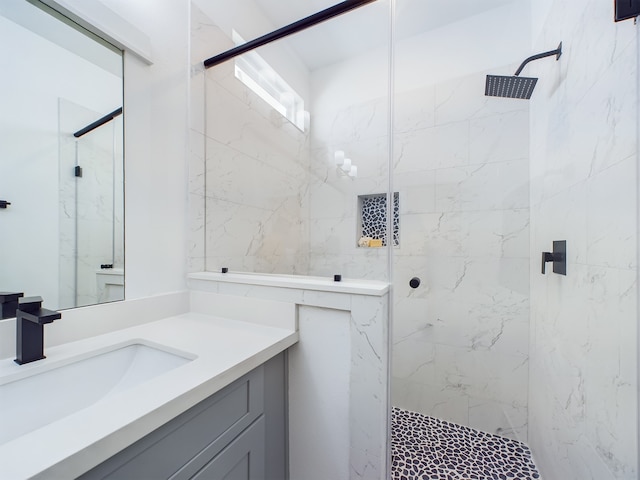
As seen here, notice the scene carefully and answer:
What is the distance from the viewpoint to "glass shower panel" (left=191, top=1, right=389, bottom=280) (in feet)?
Result: 4.74

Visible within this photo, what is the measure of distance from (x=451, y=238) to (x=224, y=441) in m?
1.62

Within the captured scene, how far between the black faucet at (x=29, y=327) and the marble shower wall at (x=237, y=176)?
609mm

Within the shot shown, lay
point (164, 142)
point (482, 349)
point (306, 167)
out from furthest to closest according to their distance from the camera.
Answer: point (306, 167) → point (482, 349) → point (164, 142)

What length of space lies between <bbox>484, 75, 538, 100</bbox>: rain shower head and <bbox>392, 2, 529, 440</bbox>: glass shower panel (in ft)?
0.91

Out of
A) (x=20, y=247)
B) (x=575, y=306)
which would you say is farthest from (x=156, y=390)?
(x=575, y=306)

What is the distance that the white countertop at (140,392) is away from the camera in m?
0.44

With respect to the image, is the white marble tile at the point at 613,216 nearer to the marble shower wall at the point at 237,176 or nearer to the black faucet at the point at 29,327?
the marble shower wall at the point at 237,176

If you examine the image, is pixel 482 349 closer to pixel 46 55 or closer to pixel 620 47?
pixel 620 47

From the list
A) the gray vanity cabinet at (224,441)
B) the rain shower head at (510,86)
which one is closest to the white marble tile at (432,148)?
the rain shower head at (510,86)

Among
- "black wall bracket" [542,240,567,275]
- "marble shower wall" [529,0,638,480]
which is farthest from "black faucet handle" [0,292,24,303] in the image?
"black wall bracket" [542,240,567,275]

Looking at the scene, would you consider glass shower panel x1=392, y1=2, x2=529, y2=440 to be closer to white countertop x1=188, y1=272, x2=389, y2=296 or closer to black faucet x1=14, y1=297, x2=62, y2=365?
white countertop x1=188, y1=272, x2=389, y2=296

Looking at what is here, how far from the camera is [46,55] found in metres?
0.88

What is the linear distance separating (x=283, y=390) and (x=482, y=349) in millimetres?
1317

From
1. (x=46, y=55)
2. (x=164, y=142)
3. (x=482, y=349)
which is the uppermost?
(x=46, y=55)
